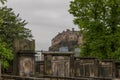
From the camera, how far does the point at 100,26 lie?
1558 inches

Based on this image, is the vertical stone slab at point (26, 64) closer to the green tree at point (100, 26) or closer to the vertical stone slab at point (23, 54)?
the vertical stone slab at point (23, 54)

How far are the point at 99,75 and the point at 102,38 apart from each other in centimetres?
903

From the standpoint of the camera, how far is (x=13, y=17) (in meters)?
54.2

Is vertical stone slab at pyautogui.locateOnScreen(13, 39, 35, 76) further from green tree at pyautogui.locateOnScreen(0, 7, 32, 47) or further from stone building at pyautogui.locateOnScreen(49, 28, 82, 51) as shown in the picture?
stone building at pyautogui.locateOnScreen(49, 28, 82, 51)

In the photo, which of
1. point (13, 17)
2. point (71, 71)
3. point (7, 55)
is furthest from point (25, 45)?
point (13, 17)

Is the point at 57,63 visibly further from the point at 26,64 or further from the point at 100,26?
the point at 100,26

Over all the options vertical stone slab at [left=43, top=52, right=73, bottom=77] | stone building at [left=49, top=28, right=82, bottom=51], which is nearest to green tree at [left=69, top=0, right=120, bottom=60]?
vertical stone slab at [left=43, top=52, right=73, bottom=77]

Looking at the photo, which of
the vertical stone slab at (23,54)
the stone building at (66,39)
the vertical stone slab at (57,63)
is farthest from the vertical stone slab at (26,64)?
the stone building at (66,39)

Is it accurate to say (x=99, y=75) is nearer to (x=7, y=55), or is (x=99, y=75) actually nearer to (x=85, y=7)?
(x=7, y=55)

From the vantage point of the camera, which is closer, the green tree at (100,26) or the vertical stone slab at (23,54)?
the vertical stone slab at (23,54)

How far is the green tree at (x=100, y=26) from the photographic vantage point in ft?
127

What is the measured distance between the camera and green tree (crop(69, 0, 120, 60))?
1518 inches

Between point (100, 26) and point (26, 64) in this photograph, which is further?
point (100, 26)

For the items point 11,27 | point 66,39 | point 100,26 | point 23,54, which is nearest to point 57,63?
point 23,54
